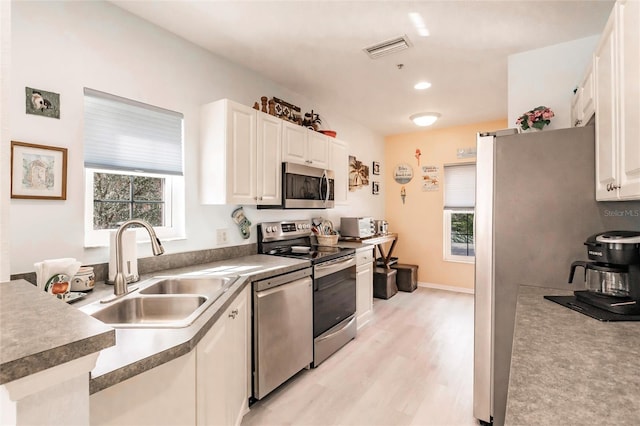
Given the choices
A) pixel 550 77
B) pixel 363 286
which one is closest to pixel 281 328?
pixel 363 286

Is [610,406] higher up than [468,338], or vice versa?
[610,406]

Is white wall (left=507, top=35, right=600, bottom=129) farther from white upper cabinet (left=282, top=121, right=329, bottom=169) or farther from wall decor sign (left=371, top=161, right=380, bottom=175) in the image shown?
wall decor sign (left=371, top=161, right=380, bottom=175)

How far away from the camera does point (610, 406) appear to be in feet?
2.28

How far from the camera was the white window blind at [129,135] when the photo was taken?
1860mm

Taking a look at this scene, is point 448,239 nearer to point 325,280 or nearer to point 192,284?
point 325,280

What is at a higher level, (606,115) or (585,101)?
(585,101)

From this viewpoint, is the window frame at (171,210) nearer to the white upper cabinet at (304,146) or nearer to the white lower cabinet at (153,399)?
the white upper cabinet at (304,146)

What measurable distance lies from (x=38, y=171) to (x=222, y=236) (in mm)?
1227

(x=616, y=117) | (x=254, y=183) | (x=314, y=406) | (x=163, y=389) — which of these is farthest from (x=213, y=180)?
(x=616, y=117)

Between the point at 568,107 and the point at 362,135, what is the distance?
2705 millimetres

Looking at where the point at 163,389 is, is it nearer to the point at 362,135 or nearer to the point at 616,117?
the point at 616,117

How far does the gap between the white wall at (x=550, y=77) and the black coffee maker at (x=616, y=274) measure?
137 cm

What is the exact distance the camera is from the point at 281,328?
2182mm

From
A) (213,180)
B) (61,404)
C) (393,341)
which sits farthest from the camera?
(393,341)
